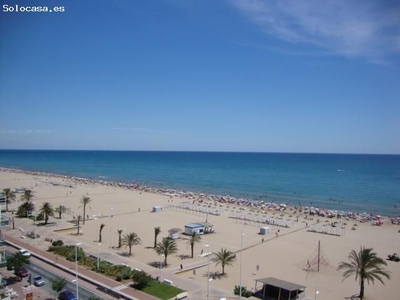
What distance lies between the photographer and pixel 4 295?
20.1 metres

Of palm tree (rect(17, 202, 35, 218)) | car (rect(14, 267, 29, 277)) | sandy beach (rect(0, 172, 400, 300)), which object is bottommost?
sandy beach (rect(0, 172, 400, 300))

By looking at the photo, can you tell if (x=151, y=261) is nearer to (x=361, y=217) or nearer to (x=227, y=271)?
(x=227, y=271)

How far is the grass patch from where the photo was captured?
22.2 metres

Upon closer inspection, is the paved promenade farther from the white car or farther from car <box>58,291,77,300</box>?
car <box>58,291,77,300</box>

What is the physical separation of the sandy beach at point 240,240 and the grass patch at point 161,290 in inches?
81.1

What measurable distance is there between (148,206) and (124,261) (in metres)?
29.1

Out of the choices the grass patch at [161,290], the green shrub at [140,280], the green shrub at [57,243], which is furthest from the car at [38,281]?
the green shrub at [57,243]

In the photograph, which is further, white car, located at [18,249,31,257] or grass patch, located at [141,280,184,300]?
white car, located at [18,249,31,257]

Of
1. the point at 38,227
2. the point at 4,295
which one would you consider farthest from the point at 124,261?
the point at 38,227

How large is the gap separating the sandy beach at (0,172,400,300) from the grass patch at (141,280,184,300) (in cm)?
206

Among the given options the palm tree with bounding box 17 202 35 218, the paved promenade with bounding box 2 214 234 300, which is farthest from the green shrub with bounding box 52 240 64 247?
the palm tree with bounding box 17 202 35 218

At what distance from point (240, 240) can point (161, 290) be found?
17024mm

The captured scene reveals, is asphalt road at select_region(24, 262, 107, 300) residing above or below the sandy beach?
above

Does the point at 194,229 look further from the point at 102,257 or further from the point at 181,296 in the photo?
the point at 181,296
